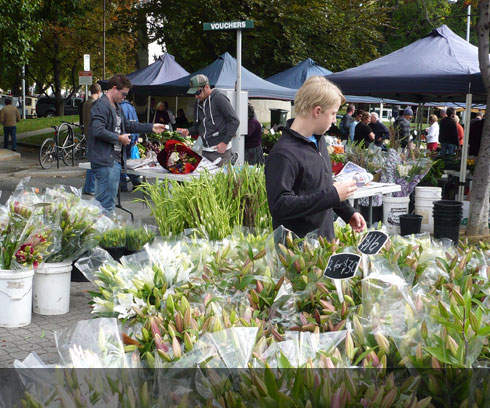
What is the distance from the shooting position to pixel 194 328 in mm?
1995

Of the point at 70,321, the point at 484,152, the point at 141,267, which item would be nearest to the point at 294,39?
the point at 484,152

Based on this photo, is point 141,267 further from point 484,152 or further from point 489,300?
point 484,152

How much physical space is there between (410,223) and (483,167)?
53.2 inches

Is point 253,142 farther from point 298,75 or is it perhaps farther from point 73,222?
point 73,222

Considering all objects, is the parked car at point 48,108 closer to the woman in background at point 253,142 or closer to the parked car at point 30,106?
the parked car at point 30,106

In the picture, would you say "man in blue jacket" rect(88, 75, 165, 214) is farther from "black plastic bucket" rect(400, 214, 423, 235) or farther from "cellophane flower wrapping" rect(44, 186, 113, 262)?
"black plastic bucket" rect(400, 214, 423, 235)

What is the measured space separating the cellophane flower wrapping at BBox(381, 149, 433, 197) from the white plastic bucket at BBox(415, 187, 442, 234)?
21 cm

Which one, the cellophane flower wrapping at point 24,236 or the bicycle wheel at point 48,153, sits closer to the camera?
the cellophane flower wrapping at point 24,236

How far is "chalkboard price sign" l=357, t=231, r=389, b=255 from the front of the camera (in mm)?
2252

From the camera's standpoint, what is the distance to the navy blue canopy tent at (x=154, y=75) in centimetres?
1875

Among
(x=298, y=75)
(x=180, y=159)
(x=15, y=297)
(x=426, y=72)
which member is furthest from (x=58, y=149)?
(x=15, y=297)

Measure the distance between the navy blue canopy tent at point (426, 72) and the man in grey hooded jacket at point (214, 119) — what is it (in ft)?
10.4

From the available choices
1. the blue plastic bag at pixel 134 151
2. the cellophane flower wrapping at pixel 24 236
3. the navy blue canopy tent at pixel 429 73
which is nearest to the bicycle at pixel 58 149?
the blue plastic bag at pixel 134 151

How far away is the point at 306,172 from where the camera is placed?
3.56 metres
